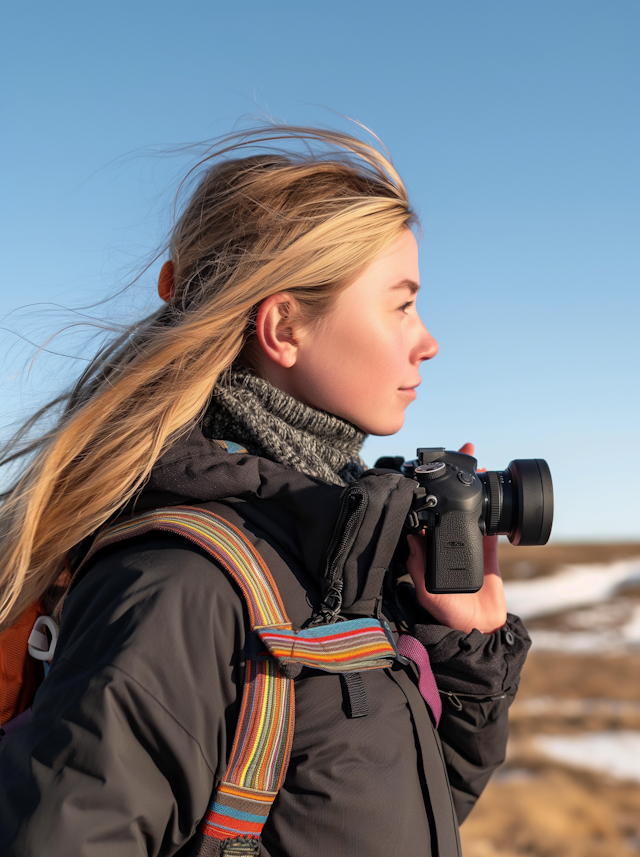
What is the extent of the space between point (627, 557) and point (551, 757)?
5939 mm

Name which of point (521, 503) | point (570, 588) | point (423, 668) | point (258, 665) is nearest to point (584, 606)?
point (570, 588)

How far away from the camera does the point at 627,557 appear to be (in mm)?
10344

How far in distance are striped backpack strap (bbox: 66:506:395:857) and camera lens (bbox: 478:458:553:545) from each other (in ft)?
1.42

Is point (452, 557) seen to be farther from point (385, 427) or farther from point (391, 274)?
point (391, 274)

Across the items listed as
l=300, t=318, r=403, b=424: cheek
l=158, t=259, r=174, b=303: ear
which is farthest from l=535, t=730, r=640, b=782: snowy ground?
l=158, t=259, r=174, b=303: ear

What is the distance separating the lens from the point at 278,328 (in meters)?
1.64

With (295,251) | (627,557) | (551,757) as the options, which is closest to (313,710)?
(295,251)

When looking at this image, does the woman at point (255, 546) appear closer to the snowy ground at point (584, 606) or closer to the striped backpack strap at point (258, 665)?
the striped backpack strap at point (258, 665)

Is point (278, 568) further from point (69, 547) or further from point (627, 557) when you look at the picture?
point (627, 557)

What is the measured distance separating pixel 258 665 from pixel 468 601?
670mm

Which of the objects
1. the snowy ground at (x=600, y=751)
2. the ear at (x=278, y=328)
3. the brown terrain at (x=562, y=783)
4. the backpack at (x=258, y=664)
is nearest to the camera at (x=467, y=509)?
the backpack at (x=258, y=664)

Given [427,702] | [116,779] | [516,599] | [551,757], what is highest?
[116,779]

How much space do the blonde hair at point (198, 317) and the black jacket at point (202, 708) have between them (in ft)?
0.38

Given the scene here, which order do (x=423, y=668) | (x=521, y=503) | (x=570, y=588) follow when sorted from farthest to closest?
(x=570, y=588), (x=521, y=503), (x=423, y=668)
